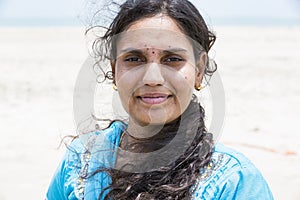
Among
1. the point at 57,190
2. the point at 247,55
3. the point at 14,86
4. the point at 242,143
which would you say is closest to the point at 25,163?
the point at 242,143

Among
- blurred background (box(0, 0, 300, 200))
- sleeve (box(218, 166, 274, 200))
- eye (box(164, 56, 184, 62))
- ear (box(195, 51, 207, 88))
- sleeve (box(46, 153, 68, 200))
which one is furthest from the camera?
blurred background (box(0, 0, 300, 200))

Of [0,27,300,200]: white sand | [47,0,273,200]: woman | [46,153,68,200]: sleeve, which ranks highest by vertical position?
[47,0,273,200]: woman

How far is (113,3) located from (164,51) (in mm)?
351

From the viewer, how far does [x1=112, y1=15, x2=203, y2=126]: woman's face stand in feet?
4.82

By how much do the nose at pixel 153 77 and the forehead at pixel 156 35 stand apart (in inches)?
2.8

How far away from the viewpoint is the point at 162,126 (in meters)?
1.58

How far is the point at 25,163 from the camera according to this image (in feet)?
14.8

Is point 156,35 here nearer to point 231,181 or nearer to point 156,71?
point 156,71

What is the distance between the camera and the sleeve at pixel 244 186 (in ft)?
4.62

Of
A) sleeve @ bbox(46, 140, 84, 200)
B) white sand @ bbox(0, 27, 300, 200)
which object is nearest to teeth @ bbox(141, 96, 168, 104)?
sleeve @ bbox(46, 140, 84, 200)

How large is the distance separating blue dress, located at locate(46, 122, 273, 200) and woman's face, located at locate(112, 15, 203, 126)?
20 cm

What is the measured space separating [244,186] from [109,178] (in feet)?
1.40

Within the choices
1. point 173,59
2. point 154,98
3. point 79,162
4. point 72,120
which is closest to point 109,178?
point 79,162

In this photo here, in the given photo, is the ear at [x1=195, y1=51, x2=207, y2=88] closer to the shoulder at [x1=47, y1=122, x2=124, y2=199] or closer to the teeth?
the teeth
